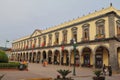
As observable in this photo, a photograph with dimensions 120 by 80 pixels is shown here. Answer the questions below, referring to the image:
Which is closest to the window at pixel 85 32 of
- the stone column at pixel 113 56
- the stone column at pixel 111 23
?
the stone column at pixel 111 23

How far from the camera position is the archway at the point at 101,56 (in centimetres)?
2825

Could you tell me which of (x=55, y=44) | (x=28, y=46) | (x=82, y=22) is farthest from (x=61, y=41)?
(x=28, y=46)

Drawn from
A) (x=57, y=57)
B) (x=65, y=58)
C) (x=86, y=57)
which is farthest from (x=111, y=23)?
(x=57, y=57)

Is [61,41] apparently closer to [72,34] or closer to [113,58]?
[72,34]

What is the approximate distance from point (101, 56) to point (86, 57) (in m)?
3.84

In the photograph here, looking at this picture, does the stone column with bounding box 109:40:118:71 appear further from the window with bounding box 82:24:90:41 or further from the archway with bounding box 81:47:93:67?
the window with bounding box 82:24:90:41

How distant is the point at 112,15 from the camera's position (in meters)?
26.7

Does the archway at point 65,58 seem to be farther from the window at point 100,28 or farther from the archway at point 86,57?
the window at point 100,28

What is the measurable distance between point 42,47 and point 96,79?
3230cm

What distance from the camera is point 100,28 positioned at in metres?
28.7

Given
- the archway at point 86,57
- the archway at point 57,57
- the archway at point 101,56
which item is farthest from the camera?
the archway at point 57,57

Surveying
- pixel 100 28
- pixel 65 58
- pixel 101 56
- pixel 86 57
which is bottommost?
pixel 65 58

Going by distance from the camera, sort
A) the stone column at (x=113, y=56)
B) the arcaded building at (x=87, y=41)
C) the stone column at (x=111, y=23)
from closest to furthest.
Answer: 1. the stone column at (x=113, y=56)
2. the stone column at (x=111, y=23)
3. the arcaded building at (x=87, y=41)

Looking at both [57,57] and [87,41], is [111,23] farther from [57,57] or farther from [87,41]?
[57,57]
